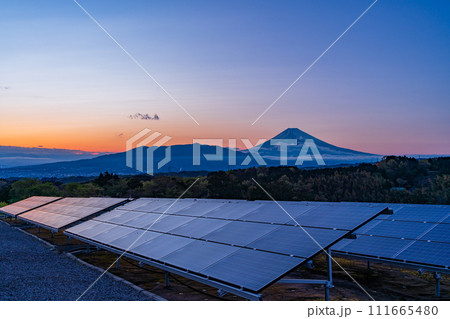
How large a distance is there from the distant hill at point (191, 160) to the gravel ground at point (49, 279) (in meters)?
48.0

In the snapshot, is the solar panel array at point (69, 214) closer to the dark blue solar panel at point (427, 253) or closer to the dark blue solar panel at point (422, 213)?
the dark blue solar panel at point (422, 213)

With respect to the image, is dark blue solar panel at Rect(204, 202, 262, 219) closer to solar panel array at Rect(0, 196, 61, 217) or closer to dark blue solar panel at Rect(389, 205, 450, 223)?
dark blue solar panel at Rect(389, 205, 450, 223)

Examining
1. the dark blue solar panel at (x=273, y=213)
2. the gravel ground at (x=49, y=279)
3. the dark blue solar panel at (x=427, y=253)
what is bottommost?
the gravel ground at (x=49, y=279)

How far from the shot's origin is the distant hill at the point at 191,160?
80812 mm

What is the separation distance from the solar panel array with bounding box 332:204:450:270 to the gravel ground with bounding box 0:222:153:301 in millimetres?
7639

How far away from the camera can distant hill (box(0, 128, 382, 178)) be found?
8081 cm

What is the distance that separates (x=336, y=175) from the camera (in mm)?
45969

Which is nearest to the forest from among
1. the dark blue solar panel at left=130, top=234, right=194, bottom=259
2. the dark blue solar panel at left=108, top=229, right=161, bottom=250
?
the dark blue solar panel at left=108, top=229, right=161, bottom=250

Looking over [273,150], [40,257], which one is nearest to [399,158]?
[273,150]

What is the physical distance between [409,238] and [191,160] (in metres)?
115

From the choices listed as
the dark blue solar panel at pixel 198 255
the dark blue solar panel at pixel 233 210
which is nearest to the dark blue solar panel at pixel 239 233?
the dark blue solar panel at pixel 198 255
